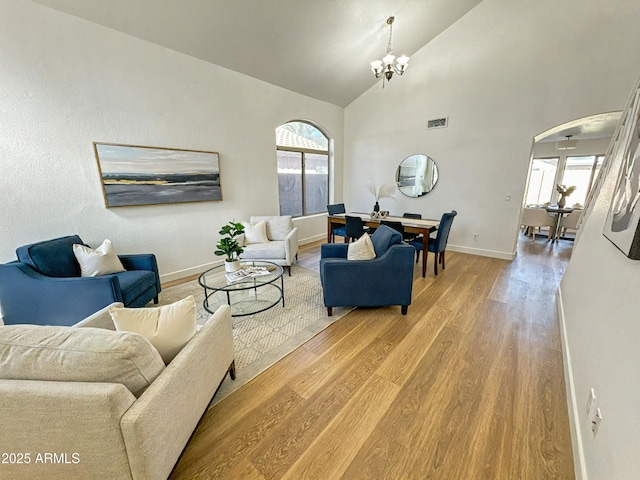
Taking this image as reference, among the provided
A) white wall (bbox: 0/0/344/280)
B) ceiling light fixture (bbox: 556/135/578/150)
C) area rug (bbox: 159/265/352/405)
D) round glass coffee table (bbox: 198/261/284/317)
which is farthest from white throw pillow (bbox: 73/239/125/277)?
ceiling light fixture (bbox: 556/135/578/150)

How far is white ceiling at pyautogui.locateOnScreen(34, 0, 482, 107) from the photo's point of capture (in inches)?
109

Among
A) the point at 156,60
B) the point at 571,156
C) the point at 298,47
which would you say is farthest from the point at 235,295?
the point at 571,156

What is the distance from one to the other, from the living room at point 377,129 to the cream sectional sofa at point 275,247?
66cm

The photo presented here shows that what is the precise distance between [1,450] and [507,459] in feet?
7.40

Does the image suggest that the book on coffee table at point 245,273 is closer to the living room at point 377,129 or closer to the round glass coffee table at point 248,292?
the round glass coffee table at point 248,292

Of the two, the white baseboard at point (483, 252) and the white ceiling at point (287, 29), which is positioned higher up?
the white ceiling at point (287, 29)

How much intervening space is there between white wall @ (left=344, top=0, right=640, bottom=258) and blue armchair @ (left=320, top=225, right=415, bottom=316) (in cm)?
316

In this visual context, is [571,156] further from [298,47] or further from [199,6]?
[199,6]

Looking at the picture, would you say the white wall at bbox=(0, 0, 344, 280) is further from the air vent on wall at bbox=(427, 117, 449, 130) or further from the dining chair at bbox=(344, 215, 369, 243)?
the air vent on wall at bbox=(427, 117, 449, 130)

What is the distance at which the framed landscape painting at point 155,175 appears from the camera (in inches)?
117

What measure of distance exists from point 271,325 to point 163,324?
1.33 metres

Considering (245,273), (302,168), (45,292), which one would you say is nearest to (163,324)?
(245,273)

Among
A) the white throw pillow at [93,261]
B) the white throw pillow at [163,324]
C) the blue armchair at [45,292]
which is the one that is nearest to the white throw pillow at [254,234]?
the white throw pillow at [93,261]

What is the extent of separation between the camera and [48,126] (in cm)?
255
